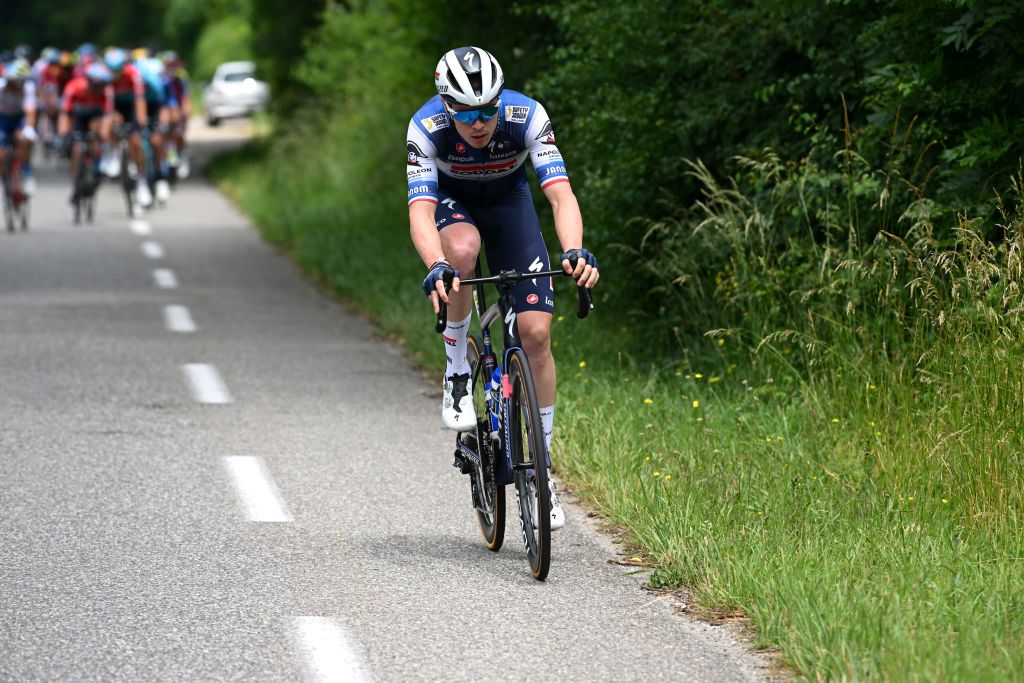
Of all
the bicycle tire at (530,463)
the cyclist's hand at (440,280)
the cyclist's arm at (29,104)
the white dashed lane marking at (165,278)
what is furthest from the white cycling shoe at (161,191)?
the cyclist's hand at (440,280)

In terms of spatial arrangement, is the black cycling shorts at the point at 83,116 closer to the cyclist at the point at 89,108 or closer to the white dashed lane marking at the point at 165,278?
the cyclist at the point at 89,108

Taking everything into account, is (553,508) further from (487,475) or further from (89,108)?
(89,108)

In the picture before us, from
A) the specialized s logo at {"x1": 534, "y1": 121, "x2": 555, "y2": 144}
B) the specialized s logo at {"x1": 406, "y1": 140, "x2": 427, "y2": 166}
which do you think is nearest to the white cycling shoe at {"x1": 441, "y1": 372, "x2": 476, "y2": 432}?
the specialized s logo at {"x1": 406, "y1": 140, "x2": 427, "y2": 166}

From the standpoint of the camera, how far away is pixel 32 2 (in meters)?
87.9

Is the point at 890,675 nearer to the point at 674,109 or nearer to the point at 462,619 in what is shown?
the point at 462,619

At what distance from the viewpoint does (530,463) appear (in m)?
5.88

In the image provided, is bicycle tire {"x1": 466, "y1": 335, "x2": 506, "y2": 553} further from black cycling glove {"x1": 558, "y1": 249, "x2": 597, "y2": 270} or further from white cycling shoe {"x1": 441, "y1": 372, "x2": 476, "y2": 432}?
black cycling glove {"x1": 558, "y1": 249, "x2": 597, "y2": 270}

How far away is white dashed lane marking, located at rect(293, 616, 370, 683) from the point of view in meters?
4.82

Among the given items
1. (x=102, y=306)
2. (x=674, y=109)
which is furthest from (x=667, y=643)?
(x=102, y=306)

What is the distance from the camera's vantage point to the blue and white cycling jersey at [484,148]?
245 inches

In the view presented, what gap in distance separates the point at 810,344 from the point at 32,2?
283 ft

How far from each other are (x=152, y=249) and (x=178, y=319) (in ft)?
19.3

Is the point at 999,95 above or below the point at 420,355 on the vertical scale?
above

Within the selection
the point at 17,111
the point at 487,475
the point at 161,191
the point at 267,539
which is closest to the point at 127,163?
the point at 17,111
